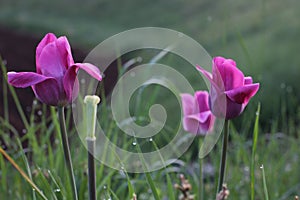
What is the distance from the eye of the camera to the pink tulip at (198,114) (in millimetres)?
1102

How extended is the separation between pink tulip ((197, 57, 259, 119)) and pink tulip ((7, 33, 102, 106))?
0.21m

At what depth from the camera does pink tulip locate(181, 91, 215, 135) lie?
1.10 metres

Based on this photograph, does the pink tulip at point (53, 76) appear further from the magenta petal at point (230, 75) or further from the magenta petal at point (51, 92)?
the magenta petal at point (230, 75)

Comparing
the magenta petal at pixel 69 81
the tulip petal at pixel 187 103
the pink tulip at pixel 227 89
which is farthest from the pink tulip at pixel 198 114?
→ the magenta petal at pixel 69 81

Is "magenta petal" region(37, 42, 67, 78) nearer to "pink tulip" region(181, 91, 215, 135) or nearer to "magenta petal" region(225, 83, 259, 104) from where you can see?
"magenta petal" region(225, 83, 259, 104)

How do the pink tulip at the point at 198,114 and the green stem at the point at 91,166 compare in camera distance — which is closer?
the green stem at the point at 91,166

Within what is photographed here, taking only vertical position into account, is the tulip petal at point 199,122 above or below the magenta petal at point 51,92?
below

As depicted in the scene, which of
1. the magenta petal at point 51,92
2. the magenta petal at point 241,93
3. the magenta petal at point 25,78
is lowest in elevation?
the magenta petal at point 241,93

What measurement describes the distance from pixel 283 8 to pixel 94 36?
11.7 feet

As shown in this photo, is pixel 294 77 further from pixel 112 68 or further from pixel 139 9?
pixel 139 9

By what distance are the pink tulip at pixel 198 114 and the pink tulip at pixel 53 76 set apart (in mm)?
361

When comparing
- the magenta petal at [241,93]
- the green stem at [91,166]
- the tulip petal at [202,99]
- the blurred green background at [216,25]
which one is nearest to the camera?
the green stem at [91,166]

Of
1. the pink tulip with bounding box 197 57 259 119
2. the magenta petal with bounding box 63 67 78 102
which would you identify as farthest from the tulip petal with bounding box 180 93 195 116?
the magenta petal with bounding box 63 67 78 102

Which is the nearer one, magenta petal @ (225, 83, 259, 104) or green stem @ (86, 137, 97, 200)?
green stem @ (86, 137, 97, 200)
